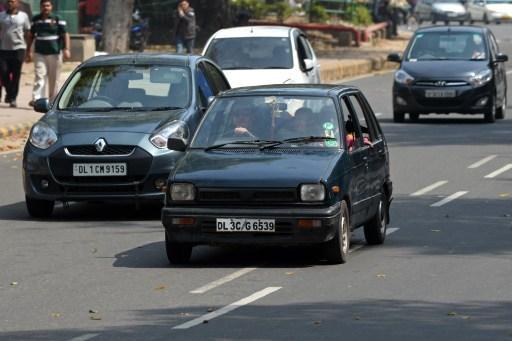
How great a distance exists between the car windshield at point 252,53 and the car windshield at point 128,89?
28.1 feet

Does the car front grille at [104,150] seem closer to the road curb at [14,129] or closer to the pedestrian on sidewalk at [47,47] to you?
the road curb at [14,129]

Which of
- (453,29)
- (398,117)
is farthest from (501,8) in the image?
(398,117)

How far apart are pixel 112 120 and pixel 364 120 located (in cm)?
286

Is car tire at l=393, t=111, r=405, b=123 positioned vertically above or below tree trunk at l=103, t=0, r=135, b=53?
below

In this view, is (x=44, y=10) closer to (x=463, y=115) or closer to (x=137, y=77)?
(x=463, y=115)

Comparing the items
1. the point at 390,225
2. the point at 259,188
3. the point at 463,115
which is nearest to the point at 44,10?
the point at 463,115

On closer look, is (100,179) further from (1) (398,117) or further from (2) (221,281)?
(1) (398,117)

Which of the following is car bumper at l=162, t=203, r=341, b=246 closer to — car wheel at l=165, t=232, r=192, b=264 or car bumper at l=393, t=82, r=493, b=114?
car wheel at l=165, t=232, r=192, b=264

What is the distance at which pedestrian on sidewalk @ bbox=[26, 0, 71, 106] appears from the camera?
28.6m

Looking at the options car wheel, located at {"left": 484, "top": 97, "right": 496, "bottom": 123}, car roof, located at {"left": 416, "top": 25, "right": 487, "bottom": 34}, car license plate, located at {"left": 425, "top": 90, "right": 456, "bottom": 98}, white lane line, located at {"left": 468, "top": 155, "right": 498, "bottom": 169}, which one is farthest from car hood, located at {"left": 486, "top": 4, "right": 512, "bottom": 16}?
white lane line, located at {"left": 468, "top": 155, "right": 498, "bottom": 169}

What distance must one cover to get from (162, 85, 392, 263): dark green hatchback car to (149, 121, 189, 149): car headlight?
1.85 meters

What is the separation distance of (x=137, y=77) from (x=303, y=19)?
Answer: 40.2 metres

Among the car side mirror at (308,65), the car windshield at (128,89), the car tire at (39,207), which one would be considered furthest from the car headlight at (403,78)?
the car tire at (39,207)

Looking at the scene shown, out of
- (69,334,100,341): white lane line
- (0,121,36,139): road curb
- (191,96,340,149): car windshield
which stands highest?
(191,96,340,149): car windshield
